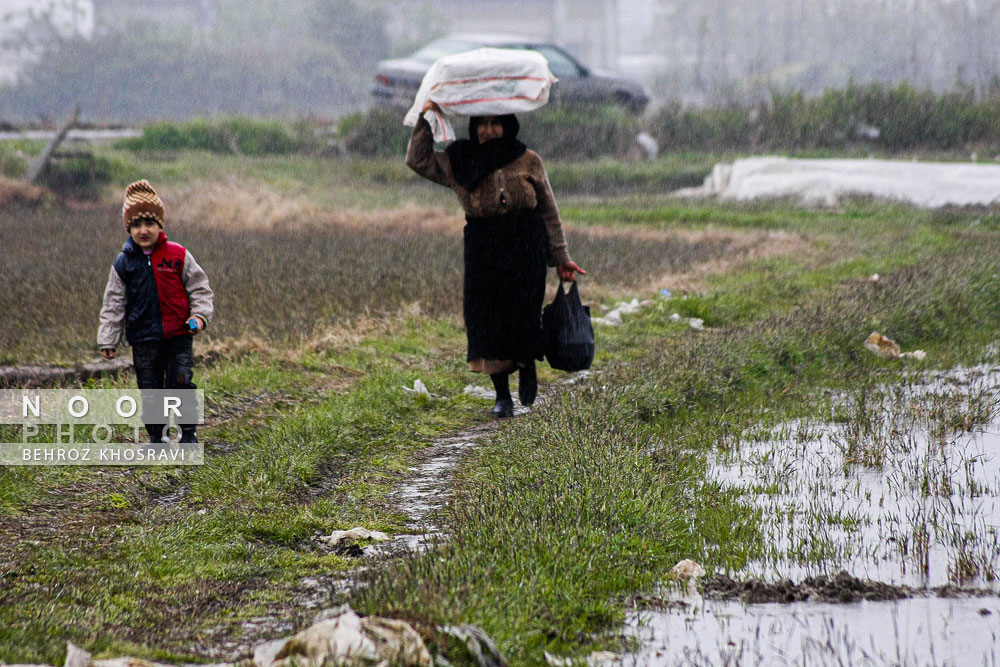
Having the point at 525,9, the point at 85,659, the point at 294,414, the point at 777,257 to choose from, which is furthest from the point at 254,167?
the point at 525,9

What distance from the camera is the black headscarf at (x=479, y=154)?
18.8 feet

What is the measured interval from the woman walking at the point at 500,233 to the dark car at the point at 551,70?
755 inches

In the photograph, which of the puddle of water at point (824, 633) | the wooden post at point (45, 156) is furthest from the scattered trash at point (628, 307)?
the wooden post at point (45, 156)

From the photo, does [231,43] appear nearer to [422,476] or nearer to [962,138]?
[962,138]

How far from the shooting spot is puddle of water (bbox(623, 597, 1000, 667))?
2861 mm

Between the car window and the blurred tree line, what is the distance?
63.7 ft

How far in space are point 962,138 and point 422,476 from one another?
23.8 metres

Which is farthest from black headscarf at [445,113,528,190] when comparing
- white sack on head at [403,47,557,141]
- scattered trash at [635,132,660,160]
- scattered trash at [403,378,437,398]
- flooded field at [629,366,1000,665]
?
scattered trash at [635,132,660,160]

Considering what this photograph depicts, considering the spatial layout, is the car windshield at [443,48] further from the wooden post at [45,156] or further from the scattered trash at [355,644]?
the scattered trash at [355,644]

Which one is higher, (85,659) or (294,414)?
(85,659)

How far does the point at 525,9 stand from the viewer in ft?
254

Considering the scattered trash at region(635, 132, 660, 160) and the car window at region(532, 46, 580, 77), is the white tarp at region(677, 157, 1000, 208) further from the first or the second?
the car window at region(532, 46, 580, 77)

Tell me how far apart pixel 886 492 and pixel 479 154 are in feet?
8.72

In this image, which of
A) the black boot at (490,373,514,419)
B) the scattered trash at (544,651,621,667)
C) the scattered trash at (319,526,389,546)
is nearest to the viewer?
the scattered trash at (544,651,621,667)
